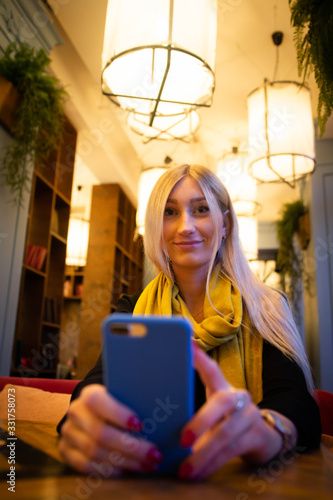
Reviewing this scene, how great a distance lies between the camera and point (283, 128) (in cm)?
298

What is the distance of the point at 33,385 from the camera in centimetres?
183

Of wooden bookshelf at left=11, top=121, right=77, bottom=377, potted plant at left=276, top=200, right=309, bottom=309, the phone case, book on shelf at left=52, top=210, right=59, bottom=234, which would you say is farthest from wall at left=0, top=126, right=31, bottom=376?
potted plant at left=276, top=200, right=309, bottom=309

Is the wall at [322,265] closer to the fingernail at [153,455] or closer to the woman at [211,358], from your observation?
the woman at [211,358]

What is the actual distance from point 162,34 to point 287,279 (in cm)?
436

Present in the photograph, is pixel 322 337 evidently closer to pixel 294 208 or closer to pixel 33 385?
pixel 294 208

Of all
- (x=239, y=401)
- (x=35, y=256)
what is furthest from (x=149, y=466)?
(x=35, y=256)

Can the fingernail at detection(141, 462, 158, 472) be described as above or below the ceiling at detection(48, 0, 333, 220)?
below

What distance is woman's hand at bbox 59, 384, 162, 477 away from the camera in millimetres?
550

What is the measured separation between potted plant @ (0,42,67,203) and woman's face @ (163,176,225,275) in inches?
57.3

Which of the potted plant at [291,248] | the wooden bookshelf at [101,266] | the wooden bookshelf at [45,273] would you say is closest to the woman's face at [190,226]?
the wooden bookshelf at [45,273]

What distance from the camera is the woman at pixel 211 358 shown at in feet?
1.84

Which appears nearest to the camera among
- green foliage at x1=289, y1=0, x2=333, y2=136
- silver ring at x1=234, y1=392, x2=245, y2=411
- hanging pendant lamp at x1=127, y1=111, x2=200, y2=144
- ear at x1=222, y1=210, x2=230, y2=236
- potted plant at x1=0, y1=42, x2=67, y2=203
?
silver ring at x1=234, y1=392, x2=245, y2=411

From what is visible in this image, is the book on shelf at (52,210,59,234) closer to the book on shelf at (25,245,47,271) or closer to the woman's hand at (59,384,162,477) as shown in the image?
the book on shelf at (25,245,47,271)

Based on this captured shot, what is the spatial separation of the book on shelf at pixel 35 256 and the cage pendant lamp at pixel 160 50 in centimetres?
194
